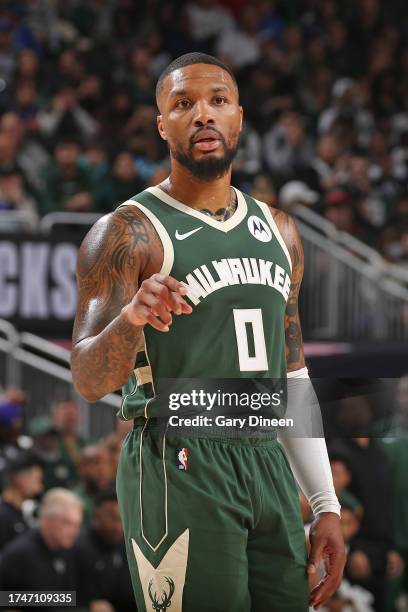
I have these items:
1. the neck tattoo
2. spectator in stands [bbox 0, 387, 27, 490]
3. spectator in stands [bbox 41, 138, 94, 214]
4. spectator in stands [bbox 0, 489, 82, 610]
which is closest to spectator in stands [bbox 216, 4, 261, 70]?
spectator in stands [bbox 41, 138, 94, 214]

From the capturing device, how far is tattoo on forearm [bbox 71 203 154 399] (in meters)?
3.04

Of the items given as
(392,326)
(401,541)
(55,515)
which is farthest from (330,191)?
(55,515)

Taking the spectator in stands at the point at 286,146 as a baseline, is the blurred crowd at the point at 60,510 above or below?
below

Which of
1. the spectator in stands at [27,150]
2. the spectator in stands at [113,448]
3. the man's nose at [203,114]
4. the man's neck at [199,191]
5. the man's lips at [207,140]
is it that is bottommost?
the spectator in stands at [113,448]

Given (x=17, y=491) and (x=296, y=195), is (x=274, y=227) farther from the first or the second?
(x=296, y=195)

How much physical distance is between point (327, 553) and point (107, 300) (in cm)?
99

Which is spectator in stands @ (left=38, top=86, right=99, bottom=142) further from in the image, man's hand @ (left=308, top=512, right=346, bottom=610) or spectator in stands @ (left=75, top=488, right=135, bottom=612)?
man's hand @ (left=308, top=512, right=346, bottom=610)

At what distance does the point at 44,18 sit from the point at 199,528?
10999 millimetres

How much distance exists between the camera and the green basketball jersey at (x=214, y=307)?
128 inches

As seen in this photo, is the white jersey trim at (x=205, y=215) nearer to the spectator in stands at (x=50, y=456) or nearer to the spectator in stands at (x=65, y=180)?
the spectator in stands at (x=50, y=456)

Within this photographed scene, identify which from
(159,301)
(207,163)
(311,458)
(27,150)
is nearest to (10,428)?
(27,150)

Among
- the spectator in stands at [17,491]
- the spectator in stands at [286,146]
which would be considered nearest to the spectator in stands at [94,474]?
the spectator in stands at [17,491]

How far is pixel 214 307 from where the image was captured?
10.7ft

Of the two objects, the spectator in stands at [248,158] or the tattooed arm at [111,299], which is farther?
the spectator in stands at [248,158]
